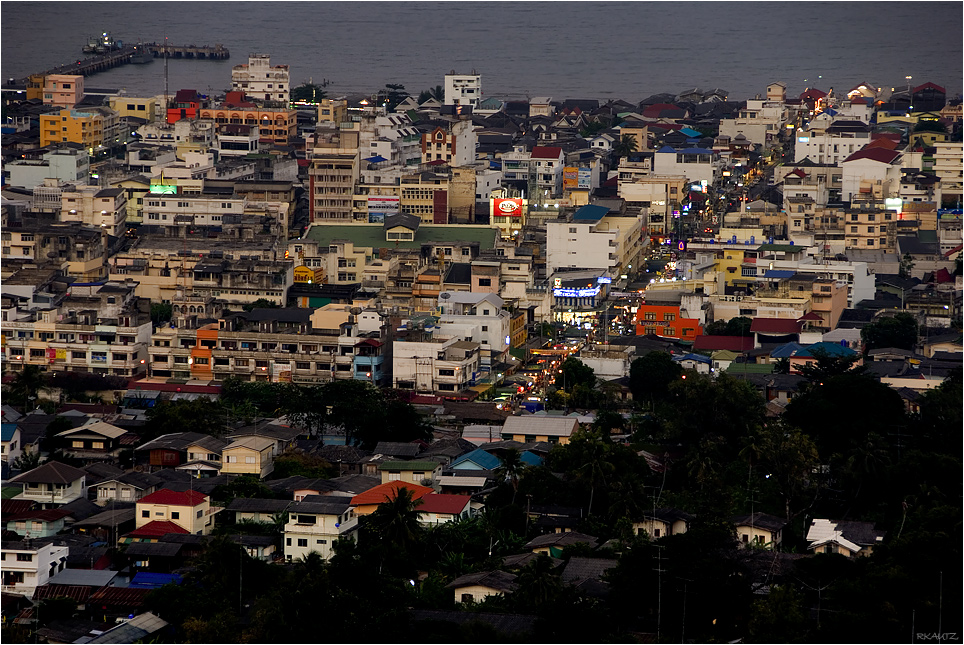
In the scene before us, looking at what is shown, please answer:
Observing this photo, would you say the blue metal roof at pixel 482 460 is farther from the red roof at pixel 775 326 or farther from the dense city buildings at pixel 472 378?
the red roof at pixel 775 326

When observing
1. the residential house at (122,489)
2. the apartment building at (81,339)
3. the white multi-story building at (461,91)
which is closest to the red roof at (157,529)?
the residential house at (122,489)

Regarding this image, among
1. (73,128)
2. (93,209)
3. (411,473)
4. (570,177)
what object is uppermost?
(73,128)

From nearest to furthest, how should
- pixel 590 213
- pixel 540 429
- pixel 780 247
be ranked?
1. pixel 540 429
2. pixel 780 247
3. pixel 590 213

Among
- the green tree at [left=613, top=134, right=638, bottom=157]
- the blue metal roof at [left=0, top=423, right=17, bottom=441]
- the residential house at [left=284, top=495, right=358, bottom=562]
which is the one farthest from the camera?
the green tree at [left=613, top=134, right=638, bottom=157]

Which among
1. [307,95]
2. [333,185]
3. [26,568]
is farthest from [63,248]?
[307,95]

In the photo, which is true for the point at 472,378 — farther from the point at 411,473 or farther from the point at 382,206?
the point at 382,206

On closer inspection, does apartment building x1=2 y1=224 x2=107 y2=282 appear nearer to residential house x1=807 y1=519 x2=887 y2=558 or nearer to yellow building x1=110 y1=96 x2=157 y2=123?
residential house x1=807 y1=519 x2=887 y2=558

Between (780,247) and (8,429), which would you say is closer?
(8,429)

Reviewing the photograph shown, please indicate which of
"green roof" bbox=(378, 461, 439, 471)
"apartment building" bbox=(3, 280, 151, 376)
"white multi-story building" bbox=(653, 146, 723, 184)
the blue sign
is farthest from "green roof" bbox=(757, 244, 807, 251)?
"green roof" bbox=(378, 461, 439, 471)
